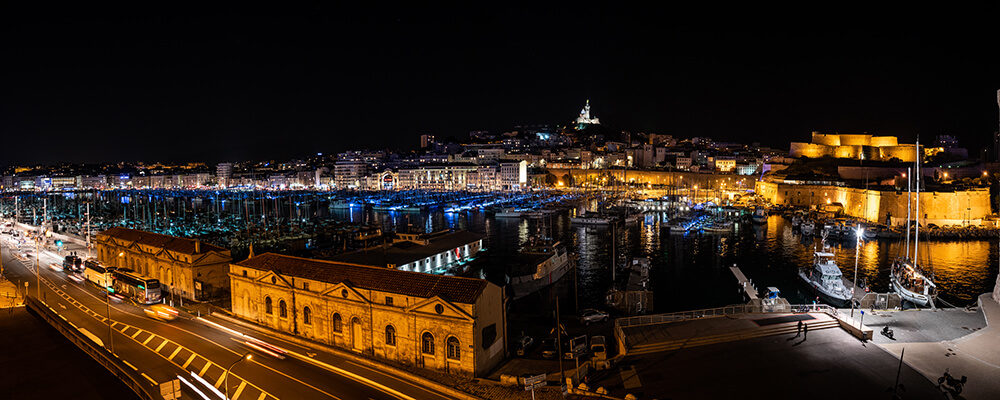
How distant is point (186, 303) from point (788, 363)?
16.0 m

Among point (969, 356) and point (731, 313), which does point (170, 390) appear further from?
point (969, 356)

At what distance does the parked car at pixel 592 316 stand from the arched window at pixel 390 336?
675cm

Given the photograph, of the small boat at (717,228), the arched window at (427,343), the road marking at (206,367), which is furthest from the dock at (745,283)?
the road marking at (206,367)

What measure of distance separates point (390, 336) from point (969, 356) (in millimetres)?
10607

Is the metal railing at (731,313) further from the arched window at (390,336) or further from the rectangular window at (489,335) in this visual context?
the arched window at (390,336)

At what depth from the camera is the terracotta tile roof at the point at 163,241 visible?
16281 mm

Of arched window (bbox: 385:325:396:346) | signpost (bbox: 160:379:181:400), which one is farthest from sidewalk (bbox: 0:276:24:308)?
arched window (bbox: 385:325:396:346)

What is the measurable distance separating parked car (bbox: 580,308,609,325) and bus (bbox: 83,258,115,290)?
15.6 meters

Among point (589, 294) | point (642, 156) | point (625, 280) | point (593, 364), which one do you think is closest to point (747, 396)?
point (593, 364)

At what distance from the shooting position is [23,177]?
404 feet

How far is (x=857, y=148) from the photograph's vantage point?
60.1 metres

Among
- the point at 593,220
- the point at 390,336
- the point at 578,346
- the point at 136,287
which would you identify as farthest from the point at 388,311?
the point at 593,220

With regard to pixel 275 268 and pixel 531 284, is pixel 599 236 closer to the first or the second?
pixel 531 284

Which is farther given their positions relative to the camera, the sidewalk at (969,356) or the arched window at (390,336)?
the arched window at (390,336)
